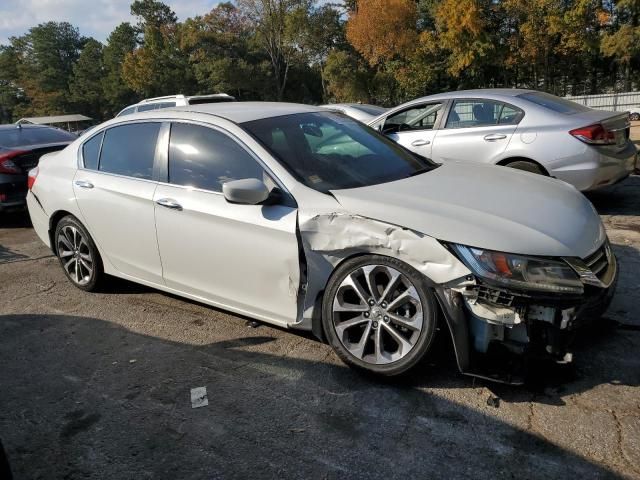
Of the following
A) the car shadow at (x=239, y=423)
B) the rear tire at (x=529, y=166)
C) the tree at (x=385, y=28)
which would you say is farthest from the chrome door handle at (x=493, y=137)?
the tree at (x=385, y=28)

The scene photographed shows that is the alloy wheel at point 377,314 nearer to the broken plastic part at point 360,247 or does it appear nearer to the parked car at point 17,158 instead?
the broken plastic part at point 360,247

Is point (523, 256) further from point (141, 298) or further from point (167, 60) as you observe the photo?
point (167, 60)

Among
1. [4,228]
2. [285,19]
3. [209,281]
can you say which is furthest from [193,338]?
[285,19]

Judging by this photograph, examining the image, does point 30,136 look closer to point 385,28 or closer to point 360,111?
point 360,111

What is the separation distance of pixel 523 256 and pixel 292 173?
4.75 feet

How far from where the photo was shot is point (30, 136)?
8289 mm

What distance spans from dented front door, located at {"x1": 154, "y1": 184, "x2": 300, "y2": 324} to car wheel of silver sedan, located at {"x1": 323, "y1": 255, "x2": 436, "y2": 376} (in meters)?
0.31

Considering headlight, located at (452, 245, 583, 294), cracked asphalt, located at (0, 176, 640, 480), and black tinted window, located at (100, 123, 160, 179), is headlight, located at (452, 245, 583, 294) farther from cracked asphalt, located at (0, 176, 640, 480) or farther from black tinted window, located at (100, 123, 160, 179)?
black tinted window, located at (100, 123, 160, 179)

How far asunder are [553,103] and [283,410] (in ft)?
17.1

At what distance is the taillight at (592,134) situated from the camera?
5.66 m

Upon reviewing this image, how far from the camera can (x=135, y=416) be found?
2.89 metres

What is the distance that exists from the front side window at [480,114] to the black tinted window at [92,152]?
13.5ft

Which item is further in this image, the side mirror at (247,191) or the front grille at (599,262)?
the side mirror at (247,191)

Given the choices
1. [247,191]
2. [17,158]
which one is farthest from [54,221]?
[17,158]
